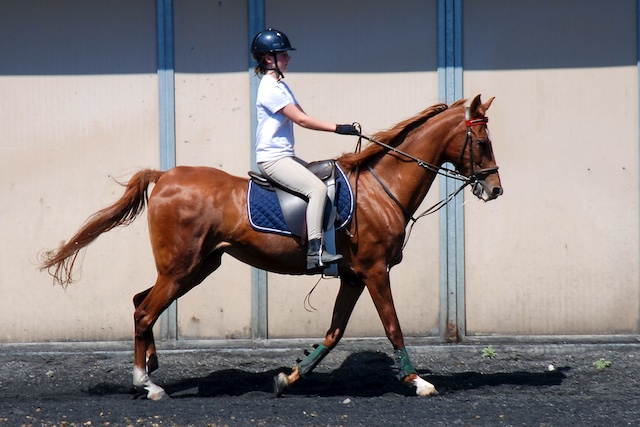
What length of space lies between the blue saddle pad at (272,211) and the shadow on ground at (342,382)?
1262 mm

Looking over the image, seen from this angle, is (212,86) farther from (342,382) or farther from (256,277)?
(342,382)

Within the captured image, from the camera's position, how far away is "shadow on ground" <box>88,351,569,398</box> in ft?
25.3

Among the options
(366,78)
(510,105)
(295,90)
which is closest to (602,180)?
(510,105)

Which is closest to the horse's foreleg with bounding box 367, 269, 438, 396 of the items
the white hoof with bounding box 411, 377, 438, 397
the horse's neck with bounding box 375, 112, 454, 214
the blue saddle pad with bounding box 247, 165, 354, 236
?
the white hoof with bounding box 411, 377, 438, 397

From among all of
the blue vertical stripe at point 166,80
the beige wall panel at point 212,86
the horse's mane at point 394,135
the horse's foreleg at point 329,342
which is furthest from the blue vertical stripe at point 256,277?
the horse's mane at point 394,135

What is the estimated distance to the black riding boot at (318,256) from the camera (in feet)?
23.8

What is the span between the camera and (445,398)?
727 cm

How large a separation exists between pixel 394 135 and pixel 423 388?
1.84m

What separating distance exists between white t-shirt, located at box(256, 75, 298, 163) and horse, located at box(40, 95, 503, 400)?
1.20ft

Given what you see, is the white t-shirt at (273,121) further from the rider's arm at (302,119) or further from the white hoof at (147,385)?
the white hoof at (147,385)

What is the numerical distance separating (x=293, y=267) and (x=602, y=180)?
10.6ft

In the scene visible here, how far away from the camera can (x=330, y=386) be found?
790cm

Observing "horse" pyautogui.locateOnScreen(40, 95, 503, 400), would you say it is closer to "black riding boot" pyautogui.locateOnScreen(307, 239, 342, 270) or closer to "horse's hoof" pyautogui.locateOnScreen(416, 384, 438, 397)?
"horse's hoof" pyautogui.locateOnScreen(416, 384, 438, 397)

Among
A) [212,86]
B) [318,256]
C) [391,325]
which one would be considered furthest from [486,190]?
[212,86]
